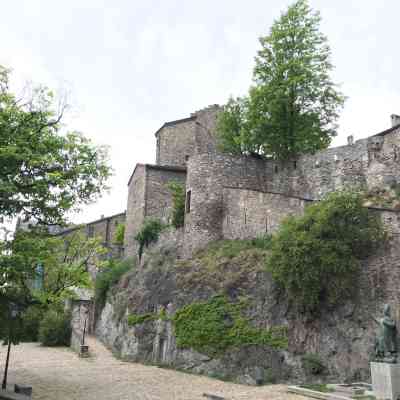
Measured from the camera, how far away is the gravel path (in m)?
12.1

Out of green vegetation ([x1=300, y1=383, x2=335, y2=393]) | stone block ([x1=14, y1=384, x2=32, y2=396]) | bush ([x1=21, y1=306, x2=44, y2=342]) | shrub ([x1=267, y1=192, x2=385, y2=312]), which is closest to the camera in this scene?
stone block ([x1=14, y1=384, x2=32, y2=396])

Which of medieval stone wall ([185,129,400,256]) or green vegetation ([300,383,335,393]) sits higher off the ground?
medieval stone wall ([185,129,400,256])

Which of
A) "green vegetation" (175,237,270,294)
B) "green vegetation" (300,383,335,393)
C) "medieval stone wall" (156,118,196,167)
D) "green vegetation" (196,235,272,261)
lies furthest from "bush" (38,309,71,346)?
"green vegetation" (300,383,335,393)

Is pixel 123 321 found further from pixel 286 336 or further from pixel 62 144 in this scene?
pixel 62 144

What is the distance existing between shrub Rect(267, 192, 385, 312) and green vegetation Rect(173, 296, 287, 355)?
1685 mm

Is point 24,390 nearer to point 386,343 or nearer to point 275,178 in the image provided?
point 386,343

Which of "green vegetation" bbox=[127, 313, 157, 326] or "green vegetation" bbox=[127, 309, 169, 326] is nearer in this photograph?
"green vegetation" bbox=[127, 309, 169, 326]

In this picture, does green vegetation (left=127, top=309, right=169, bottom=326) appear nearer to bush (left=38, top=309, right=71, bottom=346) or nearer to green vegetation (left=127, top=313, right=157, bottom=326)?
green vegetation (left=127, top=313, right=157, bottom=326)

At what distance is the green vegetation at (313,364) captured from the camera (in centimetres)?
1347

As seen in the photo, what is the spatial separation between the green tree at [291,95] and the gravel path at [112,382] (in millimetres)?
13379

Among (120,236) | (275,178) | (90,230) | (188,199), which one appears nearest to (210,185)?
(188,199)

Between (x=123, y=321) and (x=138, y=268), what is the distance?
3.93 m

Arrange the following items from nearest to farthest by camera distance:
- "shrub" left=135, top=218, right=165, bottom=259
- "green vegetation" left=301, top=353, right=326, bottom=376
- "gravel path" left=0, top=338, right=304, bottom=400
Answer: "gravel path" left=0, top=338, right=304, bottom=400
"green vegetation" left=301, top=353, right=326, bottom=376
"shrub" left=135, top=218, right=165, bottom=259

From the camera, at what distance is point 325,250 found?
14.1 m
